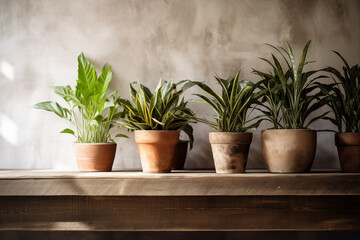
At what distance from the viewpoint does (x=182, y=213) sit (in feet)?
4.27

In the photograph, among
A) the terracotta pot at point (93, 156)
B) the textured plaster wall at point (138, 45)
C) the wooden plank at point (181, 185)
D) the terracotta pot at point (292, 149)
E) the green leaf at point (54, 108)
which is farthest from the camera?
the textured plaster wall at point (138, 45)

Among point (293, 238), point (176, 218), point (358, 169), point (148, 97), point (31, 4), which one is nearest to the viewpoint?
point (176, 218)

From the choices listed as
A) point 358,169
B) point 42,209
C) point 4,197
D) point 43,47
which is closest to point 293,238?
point 358,169

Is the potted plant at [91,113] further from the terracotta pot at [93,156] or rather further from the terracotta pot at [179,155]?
A: the terracotta pot at [179,155]

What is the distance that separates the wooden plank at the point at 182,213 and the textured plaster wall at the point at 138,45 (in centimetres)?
A: 56

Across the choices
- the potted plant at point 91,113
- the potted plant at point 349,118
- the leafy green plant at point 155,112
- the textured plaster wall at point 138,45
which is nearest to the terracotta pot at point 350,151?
the potted plant at point 349,118

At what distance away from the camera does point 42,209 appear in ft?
4.33

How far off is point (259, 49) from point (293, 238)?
107 centimetres

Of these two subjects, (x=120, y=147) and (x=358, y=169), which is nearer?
(x=358, y=169)

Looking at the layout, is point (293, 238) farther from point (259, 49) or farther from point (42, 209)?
point (42, 209)

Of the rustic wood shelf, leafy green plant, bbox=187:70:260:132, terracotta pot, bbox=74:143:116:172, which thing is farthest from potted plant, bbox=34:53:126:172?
leafy green plant, bbox=187:70:260:132

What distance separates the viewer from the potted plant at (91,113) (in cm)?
158

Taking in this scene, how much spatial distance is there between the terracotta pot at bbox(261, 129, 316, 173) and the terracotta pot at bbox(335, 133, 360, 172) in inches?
5.7

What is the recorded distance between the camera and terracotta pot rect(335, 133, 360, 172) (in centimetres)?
143
